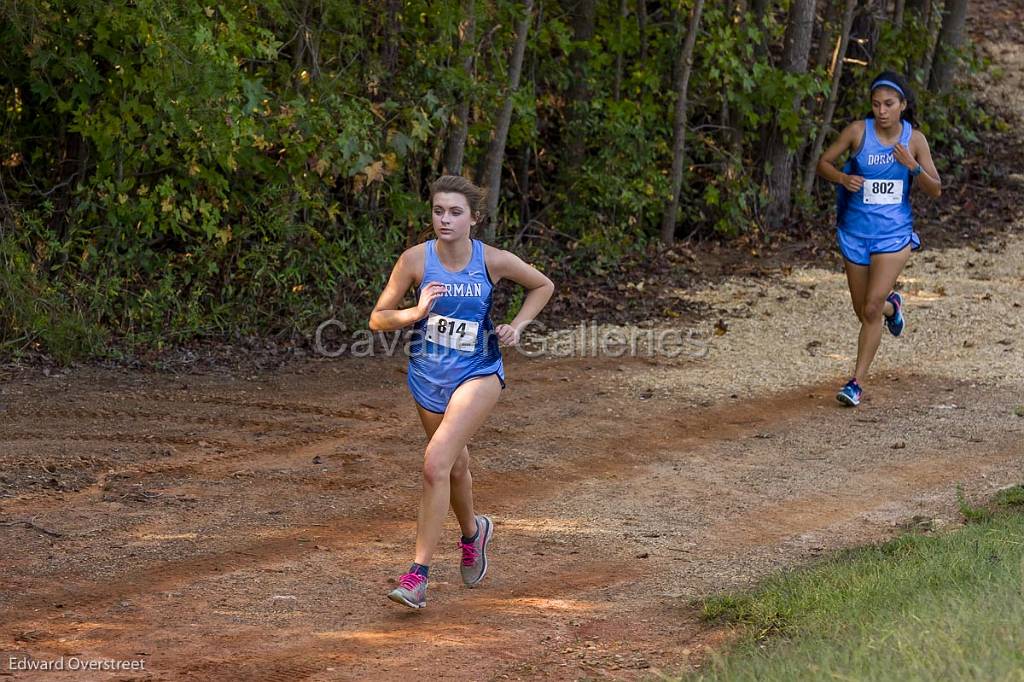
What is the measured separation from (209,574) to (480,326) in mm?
1704

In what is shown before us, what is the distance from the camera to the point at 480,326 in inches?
230

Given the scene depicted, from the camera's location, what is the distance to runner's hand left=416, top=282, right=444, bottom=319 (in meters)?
5.65

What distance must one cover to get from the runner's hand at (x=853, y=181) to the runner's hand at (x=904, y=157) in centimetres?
33

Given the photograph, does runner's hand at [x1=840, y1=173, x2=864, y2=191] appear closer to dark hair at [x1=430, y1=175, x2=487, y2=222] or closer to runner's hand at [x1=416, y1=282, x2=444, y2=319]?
dark hair at [x1=430, y1=175, x2=487, y2=222]

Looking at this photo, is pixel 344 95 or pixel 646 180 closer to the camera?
pixel 344 95

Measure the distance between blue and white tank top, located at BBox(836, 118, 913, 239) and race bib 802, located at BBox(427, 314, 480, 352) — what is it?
4.60 metres

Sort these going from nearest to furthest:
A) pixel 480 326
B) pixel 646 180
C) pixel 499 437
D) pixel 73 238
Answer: pixel 480 326 < pixel 499 437 < pixel 73 238 < pixel 646 180

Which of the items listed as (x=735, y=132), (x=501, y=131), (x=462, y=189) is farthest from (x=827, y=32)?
(x=462, y=189)

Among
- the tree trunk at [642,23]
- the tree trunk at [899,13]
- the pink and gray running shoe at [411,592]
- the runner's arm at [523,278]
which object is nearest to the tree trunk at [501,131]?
the tree trunk at [642,23]

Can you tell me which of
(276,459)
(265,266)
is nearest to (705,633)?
(276,459)

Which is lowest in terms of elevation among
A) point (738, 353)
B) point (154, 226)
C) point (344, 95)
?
point (738, 353)

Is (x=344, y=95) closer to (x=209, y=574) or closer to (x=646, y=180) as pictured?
(x=646, y=180)

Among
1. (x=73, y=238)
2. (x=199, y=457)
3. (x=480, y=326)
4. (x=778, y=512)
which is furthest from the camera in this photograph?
(x=73, y=238)

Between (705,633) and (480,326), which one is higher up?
(480,326)
